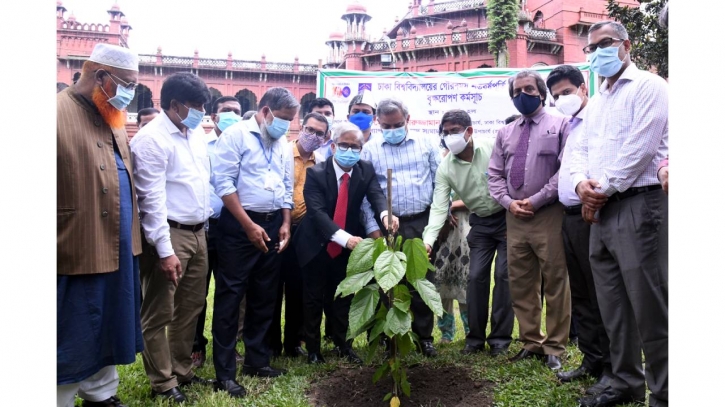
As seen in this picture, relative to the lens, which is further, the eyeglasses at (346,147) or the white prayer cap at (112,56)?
the eyeglasses at (346,147)

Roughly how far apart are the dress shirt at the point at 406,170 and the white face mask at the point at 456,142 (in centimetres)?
27

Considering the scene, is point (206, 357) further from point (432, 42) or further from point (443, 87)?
point (432, 42)

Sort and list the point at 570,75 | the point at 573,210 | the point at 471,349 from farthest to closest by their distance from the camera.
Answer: the point at 471,349
the point at 570,75
the point at 573,210

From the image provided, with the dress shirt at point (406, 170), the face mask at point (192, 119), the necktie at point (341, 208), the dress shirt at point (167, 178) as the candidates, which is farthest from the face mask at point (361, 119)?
the face mask at point (192, 119)

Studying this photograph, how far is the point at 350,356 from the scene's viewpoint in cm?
395

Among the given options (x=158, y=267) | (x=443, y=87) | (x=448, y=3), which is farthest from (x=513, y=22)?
(x=158, y=267)

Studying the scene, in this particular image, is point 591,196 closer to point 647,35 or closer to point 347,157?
point 347,157

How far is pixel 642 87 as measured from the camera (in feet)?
8.80

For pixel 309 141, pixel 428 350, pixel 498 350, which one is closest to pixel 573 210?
pixel 498 350

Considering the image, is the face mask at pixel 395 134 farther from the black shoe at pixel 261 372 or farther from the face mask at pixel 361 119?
the black shoe at pixel 261 372

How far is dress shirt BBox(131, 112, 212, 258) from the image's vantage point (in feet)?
9.77

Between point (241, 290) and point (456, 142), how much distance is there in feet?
6.42

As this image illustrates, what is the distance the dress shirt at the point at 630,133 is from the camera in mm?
2605

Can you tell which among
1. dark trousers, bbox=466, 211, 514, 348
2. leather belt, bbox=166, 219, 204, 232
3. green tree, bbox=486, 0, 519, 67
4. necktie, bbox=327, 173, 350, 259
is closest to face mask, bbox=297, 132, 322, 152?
necktie, bbox=327, 173, 350, 259
